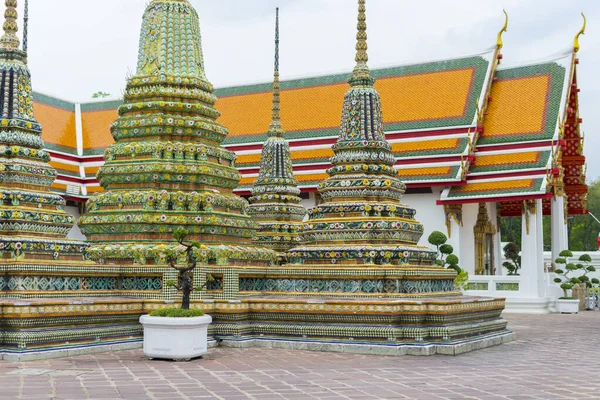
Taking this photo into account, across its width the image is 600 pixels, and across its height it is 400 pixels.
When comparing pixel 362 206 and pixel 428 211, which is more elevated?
pixel 428 211

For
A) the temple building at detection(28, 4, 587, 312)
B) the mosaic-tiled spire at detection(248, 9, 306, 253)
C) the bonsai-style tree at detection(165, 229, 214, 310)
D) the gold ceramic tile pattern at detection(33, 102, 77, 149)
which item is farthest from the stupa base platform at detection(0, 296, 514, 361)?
the gold ceramic tile pattern at detection(33, 102, 77, 149)

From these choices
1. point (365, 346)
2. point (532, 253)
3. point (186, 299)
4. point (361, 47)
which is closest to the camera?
point (186, 299)

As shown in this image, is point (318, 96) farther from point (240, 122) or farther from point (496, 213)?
point (496, 213)

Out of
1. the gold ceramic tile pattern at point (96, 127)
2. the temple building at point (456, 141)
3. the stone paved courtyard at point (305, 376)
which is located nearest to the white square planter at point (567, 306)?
the temple building at point (456, 141)

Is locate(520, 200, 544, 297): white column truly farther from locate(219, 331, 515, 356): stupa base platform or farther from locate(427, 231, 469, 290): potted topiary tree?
locate(219, 331, 515, 356): stupa base platform

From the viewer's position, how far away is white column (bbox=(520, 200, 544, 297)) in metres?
24.6

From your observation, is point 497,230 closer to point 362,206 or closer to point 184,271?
point 362,206

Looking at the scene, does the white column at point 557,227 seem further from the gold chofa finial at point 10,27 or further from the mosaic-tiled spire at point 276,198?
the gold chofa finial at point 10,27

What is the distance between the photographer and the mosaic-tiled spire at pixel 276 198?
57.5 ft

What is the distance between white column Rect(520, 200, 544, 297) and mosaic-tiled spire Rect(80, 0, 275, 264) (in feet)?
44.0

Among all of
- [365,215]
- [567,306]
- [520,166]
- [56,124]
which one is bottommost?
[567,306]

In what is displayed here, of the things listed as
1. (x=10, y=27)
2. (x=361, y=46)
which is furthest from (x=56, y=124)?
(x=361, y=46)

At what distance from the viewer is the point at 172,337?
952 centimetres

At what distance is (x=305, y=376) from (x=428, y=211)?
19.0 m
